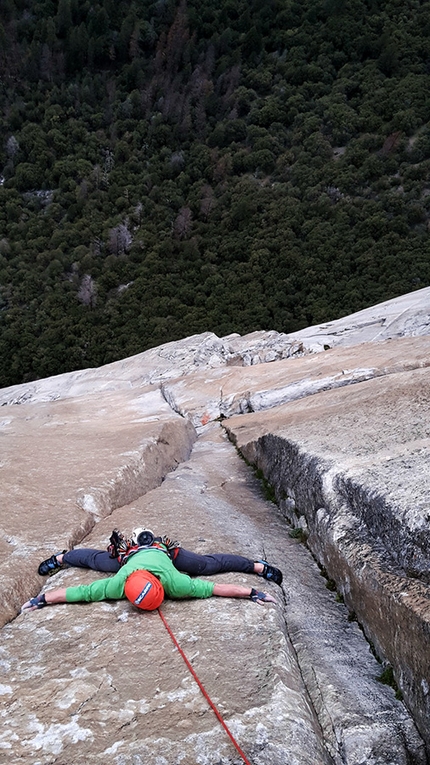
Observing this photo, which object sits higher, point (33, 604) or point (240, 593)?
point (33, 604)

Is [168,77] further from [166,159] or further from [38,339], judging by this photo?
[38,339]

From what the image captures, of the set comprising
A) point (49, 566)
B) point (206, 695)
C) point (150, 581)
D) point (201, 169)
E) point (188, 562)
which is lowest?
point (188, 562)

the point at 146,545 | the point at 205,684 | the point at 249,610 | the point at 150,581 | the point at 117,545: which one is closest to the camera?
the point at 205,684

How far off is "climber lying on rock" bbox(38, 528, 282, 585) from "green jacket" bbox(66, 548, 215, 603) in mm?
355

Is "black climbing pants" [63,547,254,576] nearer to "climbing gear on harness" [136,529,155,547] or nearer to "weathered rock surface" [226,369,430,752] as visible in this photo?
"climbing gear on harness" [136,529,155,547]

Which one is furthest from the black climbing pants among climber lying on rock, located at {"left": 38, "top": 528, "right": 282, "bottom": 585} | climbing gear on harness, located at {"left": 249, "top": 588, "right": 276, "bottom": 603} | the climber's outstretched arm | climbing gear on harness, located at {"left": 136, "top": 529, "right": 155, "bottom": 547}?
climbing gear on harness, located at {"left": 249, "top": 588, "right": 276, "bottom": 603}

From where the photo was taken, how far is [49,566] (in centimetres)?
677

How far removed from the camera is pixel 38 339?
68.5 m

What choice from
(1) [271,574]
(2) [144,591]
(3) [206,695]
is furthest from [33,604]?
(1) [271,574]

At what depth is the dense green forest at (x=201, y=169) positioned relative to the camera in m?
69.9

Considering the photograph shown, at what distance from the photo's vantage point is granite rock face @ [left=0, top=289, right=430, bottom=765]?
4.10 meters

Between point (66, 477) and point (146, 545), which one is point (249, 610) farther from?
point (66, 477)

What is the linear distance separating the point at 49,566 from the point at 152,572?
67.0 inches

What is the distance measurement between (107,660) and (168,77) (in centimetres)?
14373
